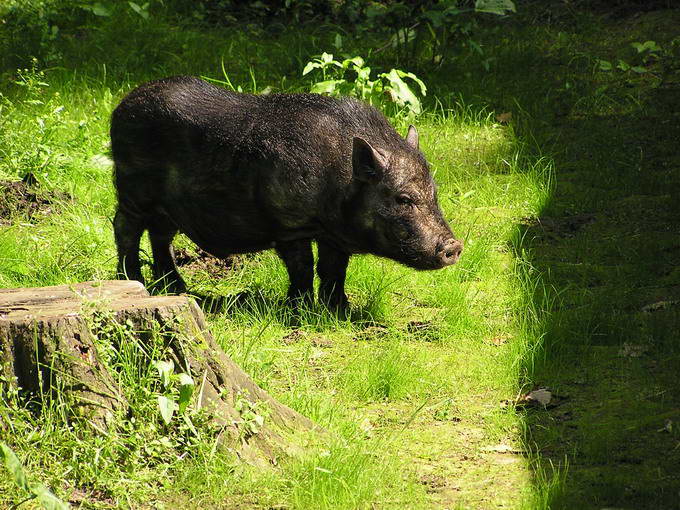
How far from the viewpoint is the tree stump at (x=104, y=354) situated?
379 centimetres

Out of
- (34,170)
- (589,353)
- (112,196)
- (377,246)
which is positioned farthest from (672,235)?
(34,170)

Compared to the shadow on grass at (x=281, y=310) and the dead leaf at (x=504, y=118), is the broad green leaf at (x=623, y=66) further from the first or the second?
the shadow on grass at (x=281, y=310)

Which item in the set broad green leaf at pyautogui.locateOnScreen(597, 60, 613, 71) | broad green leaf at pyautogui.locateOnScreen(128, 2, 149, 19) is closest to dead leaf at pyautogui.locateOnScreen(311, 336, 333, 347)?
broad green leaf at pyautogui.locateOnScreen(597, 60, 613, 71)

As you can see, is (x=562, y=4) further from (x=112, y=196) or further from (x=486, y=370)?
(x=486, y=370)

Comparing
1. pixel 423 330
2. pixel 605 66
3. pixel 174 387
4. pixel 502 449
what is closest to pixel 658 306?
pixel 423 330

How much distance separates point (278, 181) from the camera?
18.9 ft

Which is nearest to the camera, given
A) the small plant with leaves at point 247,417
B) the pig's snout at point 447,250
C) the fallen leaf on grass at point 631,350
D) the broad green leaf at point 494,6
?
the small plant with leaves at point 247,417

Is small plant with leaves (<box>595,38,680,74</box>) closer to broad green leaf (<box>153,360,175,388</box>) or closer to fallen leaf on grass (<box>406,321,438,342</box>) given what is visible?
fallen leaf on grass (<box>406,321,438,342</box>)

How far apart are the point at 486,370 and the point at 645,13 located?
228 inches

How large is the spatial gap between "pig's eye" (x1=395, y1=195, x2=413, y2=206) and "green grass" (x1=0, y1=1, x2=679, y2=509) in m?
0.59

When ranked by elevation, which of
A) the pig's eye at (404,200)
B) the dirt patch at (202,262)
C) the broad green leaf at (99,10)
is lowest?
the dirt patch at (202,262)

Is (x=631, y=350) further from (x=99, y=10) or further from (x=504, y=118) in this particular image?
(x=99, y=10)

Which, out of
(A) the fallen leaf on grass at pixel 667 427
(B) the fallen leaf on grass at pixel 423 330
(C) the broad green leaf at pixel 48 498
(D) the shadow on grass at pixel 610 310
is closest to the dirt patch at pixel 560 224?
(D) the shadow on grass at pixel 610 310

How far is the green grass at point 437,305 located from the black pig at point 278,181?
336 millimetres
